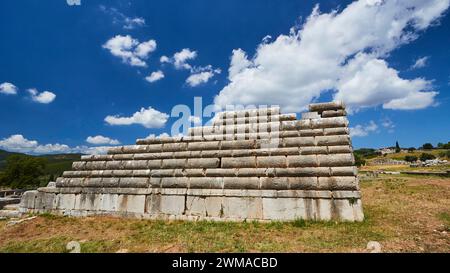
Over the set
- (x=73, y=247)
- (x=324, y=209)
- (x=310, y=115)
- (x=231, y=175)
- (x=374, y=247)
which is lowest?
(x=73, y=247)

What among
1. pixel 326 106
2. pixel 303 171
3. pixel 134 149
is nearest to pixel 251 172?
pixel 303 171

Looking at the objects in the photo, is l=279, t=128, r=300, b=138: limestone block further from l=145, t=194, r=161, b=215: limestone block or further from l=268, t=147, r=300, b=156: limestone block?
l=145, t=194, r=161, b=215: limestone block

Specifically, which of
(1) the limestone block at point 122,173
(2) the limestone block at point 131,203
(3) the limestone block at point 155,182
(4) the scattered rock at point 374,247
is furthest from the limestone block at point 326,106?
(1) the limestone block at point 122,173

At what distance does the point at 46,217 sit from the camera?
9.72 meters

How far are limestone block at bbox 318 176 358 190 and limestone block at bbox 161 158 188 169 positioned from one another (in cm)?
458

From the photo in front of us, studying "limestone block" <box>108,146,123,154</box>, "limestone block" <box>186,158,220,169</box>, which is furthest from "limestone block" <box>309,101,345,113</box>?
"limestone block" <box>108,146,123,154</box>

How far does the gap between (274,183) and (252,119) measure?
3.32 m

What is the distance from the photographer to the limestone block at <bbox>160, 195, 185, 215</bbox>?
8.42 m

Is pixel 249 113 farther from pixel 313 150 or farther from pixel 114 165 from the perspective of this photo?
pixel 114 165

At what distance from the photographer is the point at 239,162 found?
8516mm

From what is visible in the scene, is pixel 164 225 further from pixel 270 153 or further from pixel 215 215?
pixel 270 153

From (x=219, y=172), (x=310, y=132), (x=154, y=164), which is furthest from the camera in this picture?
(x=154, y=164)
